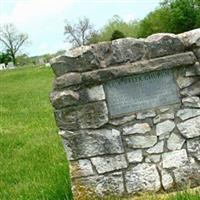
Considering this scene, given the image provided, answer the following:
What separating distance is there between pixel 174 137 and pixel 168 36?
1.11 metres

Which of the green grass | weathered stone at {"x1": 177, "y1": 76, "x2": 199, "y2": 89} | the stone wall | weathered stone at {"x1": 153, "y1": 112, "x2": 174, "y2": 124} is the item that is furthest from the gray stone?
the green grass

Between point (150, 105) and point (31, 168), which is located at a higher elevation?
point (150, 105)

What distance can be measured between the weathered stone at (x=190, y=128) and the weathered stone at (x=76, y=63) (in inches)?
45.4

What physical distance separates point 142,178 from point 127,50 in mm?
1403

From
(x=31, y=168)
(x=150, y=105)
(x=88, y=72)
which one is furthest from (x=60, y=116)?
(x=31, y=168)

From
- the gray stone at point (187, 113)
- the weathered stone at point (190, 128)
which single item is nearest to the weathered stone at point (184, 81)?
the gray stone at point (187, 113)

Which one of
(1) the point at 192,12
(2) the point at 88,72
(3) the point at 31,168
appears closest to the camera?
(2) the point at 88,72

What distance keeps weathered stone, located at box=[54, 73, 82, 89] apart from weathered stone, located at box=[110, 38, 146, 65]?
16.3 inches

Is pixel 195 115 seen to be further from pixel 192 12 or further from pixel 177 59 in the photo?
pixel 192 12

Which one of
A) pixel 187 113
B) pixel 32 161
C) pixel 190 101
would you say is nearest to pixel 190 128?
pixel 187 113

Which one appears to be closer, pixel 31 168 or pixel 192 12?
pixel 31 168

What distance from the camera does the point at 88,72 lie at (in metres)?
5.82

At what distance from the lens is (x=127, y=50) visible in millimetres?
5887

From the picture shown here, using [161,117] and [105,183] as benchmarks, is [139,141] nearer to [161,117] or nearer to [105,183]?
[161,117]
